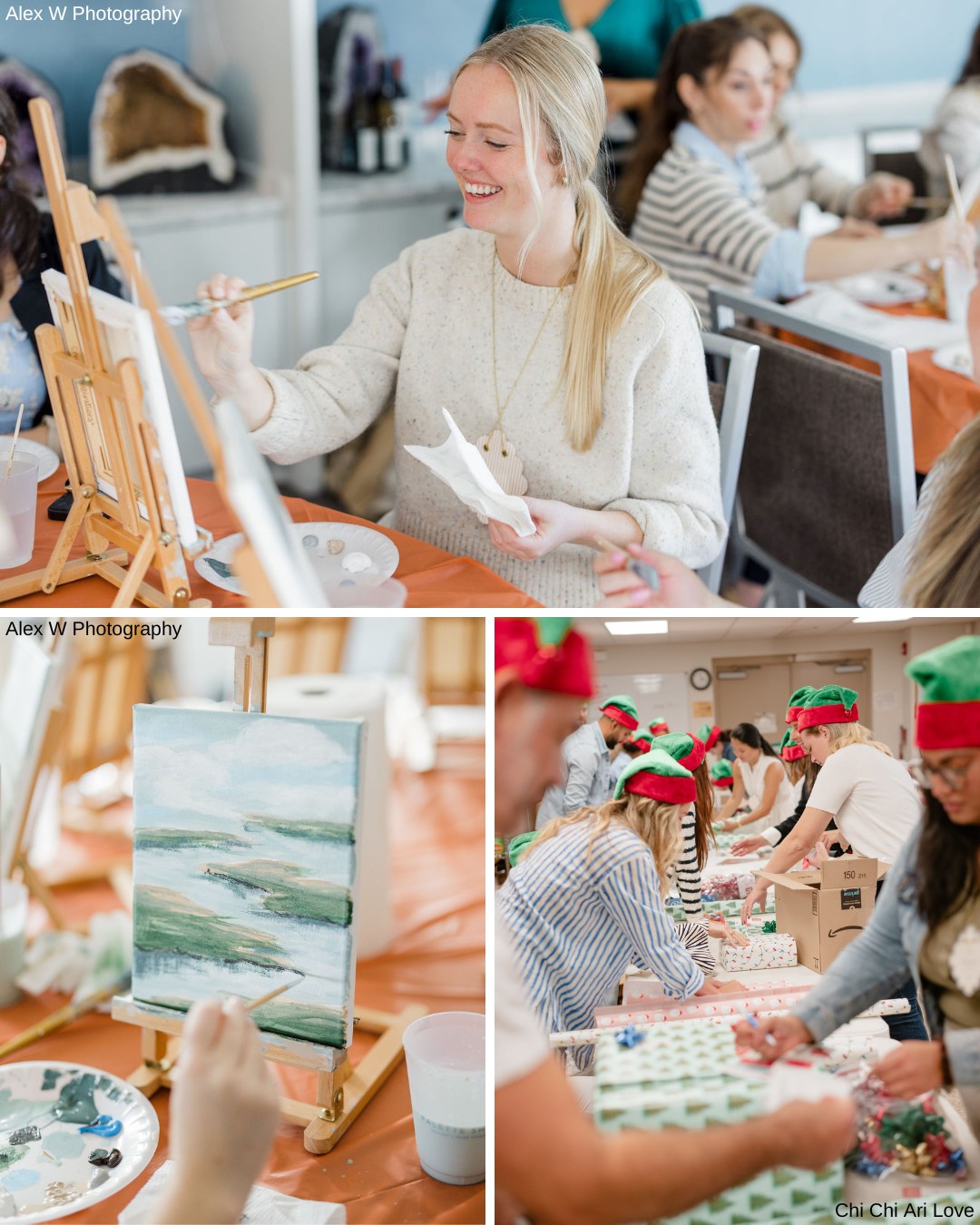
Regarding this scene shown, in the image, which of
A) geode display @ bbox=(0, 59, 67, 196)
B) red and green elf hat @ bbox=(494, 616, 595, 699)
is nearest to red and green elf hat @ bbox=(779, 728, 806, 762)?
red and green elf hat @ bbox=(494, 616, 595, 699)

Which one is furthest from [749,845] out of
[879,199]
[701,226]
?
[879,199]

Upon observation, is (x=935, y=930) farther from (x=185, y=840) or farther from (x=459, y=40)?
(x=459, y=40)

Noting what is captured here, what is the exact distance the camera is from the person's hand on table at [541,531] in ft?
5.11

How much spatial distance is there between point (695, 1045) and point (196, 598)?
0.74 m

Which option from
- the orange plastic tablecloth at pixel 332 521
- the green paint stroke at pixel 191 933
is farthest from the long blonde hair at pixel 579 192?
the green paint stroke at pixel 191 933

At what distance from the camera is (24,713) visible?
143cm

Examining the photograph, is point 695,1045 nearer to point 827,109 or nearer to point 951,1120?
point 951,1120

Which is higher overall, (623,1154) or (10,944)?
(623,1154)

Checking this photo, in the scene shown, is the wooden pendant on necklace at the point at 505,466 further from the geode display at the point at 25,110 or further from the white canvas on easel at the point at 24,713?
the geode display at the point at 25,110

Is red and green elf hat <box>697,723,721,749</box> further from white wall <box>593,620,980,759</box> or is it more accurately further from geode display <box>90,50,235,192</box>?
geode display <box>90,50,235,192</box>

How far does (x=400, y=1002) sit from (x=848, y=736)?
2.49ft

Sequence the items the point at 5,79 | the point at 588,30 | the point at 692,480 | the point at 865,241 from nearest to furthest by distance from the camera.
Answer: the point at 692,480
the point at 865,241
the point at 5,79
the point at 588,30

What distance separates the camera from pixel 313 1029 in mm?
1321

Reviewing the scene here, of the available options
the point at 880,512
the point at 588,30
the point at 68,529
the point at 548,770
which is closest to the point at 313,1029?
the point at 548,770
